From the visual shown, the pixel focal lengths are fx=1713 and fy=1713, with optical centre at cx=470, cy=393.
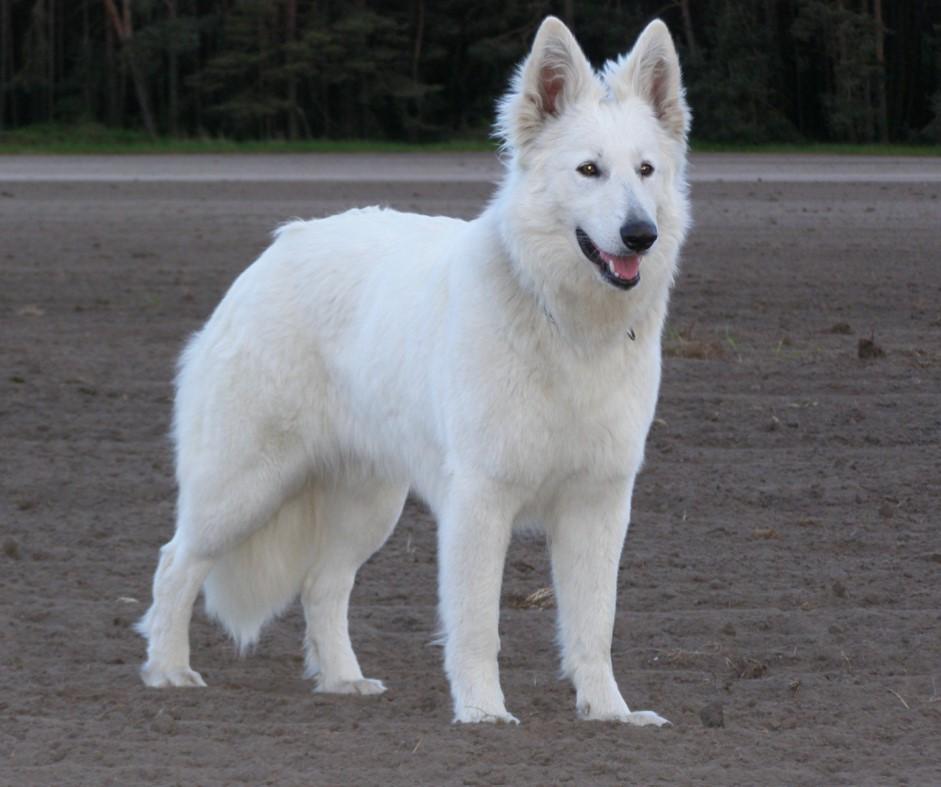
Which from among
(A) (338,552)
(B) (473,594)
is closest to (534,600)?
(A) (338,552)

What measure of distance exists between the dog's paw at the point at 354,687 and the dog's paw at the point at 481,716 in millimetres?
681

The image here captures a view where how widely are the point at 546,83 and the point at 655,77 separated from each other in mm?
379

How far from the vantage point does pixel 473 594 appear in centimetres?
571

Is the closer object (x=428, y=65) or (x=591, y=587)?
(x=591, y=587)

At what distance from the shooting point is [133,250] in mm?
18781

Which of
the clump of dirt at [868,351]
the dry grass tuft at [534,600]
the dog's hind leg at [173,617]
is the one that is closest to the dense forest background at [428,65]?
the clump of dirt at [868,351]

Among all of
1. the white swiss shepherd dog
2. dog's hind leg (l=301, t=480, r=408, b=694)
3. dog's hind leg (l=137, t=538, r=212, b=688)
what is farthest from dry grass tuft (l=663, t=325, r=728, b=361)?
dog's hind leg (l=137, t=538, r=212, b=688)

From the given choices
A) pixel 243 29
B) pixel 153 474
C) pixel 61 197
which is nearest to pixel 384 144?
pixel 243 29

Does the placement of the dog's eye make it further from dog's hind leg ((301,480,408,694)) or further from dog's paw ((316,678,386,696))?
dog's paw ((316,678,386,696))

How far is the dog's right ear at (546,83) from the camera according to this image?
571 cm

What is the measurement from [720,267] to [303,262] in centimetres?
1156

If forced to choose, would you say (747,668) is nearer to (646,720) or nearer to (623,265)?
(646,720)

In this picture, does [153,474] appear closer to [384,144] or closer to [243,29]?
[384,144]

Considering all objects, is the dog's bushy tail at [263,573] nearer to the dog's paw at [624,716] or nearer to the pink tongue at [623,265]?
the dog's paw at [624,716]
